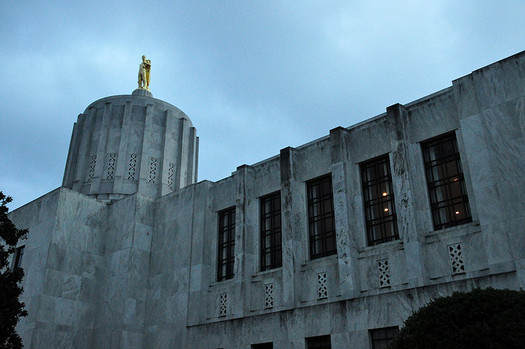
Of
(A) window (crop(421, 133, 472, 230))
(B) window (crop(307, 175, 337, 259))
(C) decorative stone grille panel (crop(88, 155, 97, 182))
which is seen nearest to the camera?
(A) window (crop(421, 133, 472, 230))

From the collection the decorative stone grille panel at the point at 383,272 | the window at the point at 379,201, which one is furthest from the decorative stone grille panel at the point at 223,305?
the decorative stone grille panel at the point at 383,272

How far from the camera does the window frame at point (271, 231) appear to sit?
20.6m

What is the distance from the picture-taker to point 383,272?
1681cm

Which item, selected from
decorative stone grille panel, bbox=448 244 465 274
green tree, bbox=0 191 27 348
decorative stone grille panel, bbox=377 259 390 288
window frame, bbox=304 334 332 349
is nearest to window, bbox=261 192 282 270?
window frame, bbox=304 334 332 349

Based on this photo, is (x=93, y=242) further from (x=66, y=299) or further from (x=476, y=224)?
(x=476, y=224)

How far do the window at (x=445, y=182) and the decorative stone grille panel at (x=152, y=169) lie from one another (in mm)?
16475

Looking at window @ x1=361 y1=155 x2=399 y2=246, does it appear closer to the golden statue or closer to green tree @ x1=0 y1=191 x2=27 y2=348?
green tree @ x1=0 y1=191 x2=27 y2=348

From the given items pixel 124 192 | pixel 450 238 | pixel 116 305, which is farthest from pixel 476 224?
pixel 124 192

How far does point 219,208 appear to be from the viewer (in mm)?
22984

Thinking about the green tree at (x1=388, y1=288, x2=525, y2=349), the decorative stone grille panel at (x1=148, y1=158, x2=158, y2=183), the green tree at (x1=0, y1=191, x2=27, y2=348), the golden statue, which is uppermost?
the golden statue

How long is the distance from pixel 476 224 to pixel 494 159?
195 cm

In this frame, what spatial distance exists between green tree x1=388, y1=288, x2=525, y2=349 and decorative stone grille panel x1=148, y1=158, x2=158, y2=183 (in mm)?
20398

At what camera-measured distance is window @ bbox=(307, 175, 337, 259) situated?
19.1 metres

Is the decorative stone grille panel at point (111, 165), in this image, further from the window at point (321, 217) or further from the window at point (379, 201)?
the window at point (379, 201)
